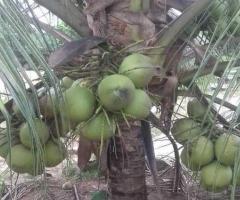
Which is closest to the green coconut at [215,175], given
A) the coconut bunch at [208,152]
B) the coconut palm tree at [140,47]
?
the coconut bunch at [208,152]

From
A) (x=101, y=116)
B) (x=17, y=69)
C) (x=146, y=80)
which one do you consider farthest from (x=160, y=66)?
(x=17, y=69)

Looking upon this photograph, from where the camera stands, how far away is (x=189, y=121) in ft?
4.88

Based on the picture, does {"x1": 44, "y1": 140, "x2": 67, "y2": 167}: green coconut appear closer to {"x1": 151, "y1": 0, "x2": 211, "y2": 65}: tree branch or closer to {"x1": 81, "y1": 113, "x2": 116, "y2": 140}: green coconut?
{"x1": 81, "y1": 113, "x2": 116, "y2": 140}: green coconut

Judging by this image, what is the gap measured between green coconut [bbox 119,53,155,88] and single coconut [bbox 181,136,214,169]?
30cm

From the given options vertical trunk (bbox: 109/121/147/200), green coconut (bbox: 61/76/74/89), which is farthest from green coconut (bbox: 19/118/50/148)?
vertical trunk (bbox: 109/121/147/200)

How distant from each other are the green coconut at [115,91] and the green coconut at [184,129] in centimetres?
36

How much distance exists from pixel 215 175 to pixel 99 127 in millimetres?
418

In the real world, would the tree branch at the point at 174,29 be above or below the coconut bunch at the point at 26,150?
above

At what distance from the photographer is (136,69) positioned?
3.86ft

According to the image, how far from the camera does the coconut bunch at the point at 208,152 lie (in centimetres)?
139

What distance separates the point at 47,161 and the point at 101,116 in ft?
0.67

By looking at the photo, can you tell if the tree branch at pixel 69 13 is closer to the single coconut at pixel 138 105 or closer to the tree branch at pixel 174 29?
the tree branch at pixel 174 29

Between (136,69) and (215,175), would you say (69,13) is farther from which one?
(215,175)

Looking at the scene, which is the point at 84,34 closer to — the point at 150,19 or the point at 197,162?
the point at 150,19
